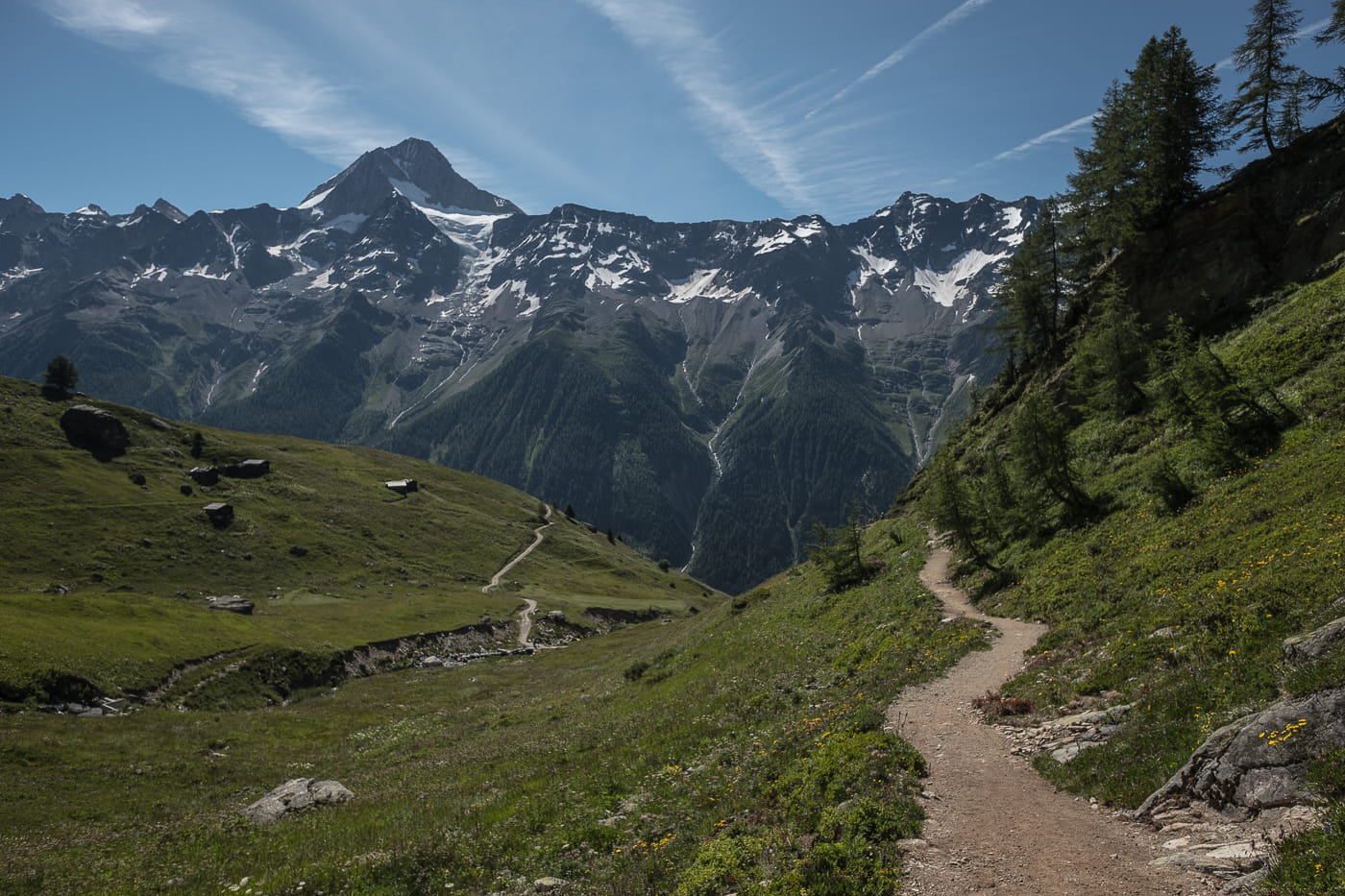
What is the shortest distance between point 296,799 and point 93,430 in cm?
13459

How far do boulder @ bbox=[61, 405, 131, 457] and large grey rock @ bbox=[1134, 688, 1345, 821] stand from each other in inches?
6155

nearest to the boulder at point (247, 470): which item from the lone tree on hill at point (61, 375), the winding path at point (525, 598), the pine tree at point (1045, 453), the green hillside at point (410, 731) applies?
the green hillside at point (410, 731)

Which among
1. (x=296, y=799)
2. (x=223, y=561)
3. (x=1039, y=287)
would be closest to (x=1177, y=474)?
(x=1039, y=287)

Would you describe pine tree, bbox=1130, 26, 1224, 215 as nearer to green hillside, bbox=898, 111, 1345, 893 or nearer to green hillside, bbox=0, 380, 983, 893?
green hillside, bbox=898, 111, 1345, 893

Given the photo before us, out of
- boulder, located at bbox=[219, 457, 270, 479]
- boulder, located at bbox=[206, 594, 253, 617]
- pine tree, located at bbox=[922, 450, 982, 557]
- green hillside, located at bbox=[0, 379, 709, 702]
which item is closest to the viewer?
pine tree, located at bbox=[922, 450, 982, 557]

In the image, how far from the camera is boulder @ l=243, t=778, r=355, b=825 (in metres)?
23.8

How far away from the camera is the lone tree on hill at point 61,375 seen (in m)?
132

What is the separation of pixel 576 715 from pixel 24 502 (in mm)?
105691

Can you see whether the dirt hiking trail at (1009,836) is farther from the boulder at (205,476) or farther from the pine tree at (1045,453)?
the boulder at (205,476)

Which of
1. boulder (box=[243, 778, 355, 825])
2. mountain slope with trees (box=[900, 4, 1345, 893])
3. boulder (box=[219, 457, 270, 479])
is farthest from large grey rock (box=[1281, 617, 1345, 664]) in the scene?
boulder (box=[219, 457, 270, 479])

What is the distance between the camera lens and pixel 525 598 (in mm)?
113250

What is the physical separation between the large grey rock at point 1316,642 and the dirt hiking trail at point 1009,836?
206 inches

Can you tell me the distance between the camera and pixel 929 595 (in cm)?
3606

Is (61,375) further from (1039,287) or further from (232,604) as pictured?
(1039,287)
